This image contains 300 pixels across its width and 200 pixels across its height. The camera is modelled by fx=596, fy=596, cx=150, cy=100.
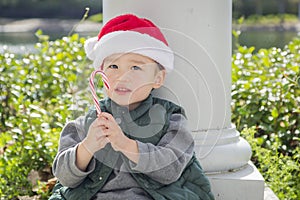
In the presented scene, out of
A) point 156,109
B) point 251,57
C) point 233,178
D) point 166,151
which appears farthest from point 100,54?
point 251,57

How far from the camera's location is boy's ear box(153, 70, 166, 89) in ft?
6.22

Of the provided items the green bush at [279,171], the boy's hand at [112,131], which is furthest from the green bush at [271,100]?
the boy's hand at [112,131]

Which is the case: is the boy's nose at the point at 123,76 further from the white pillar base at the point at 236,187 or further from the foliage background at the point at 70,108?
the white pillar base at the point at 236,187

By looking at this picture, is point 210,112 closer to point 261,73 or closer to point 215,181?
point 215,181

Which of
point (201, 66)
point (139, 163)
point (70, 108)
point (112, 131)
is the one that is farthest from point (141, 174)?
point (70, 108)

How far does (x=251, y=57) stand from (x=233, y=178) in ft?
5.08

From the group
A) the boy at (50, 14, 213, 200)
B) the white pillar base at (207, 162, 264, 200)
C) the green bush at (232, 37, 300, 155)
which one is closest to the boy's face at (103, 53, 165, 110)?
the boy at (50, 14, 213, 200)

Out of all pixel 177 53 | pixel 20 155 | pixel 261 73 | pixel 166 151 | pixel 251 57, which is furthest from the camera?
pixel 251 57

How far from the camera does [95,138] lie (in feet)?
5.56

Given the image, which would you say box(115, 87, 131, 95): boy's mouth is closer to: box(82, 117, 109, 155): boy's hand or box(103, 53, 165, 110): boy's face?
box(103, 53, 165, 110): boy's face

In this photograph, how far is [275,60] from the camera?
130 inches

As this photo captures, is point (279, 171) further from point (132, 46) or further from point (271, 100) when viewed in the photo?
point (132, 46)

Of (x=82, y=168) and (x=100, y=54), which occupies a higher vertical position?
(x=100, y=54)

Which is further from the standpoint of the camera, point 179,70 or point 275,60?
point 275,60
